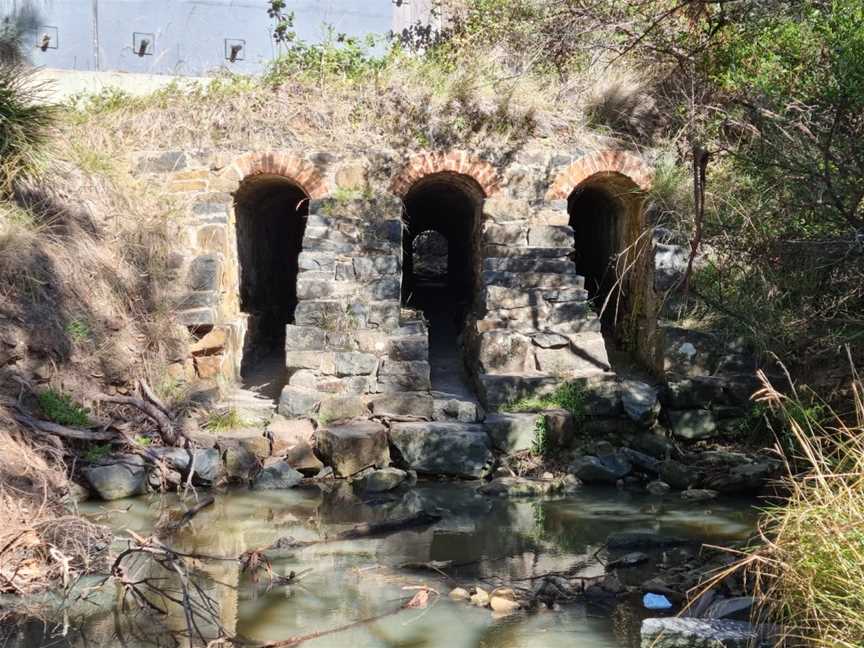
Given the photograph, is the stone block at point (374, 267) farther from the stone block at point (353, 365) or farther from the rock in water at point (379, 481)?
the rock in water at point (379, 481)

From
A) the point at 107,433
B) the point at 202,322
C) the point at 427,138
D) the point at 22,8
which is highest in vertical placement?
the point at 22,8

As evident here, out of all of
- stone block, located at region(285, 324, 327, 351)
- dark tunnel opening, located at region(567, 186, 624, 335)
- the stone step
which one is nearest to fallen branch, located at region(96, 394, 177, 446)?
stone block, located at region(285, 324, 327, 351)

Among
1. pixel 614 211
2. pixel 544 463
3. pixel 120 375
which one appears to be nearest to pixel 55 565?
pixel 120 375

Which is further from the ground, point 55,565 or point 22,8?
point 22,8

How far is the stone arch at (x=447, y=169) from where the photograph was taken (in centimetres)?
937

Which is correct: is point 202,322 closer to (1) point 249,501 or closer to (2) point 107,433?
(2) point 107,433

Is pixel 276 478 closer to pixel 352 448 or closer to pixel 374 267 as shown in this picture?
pixel 352 448

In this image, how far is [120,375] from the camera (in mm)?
7691

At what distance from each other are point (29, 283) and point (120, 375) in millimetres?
1092

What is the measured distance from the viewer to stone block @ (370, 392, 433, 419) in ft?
26.0

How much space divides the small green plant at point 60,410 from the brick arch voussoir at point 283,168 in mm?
3284

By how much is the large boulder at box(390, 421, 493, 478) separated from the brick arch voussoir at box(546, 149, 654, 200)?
3.21 meters

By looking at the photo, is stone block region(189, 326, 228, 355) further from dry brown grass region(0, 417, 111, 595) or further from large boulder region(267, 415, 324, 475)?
dry brown grass region(0, 417, 111, 595)

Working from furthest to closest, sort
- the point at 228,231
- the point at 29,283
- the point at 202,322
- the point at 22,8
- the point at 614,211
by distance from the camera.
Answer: the point at 22,8
the point at 614,211
the point at 228,231
the point at 202,322
the point at 29,283
